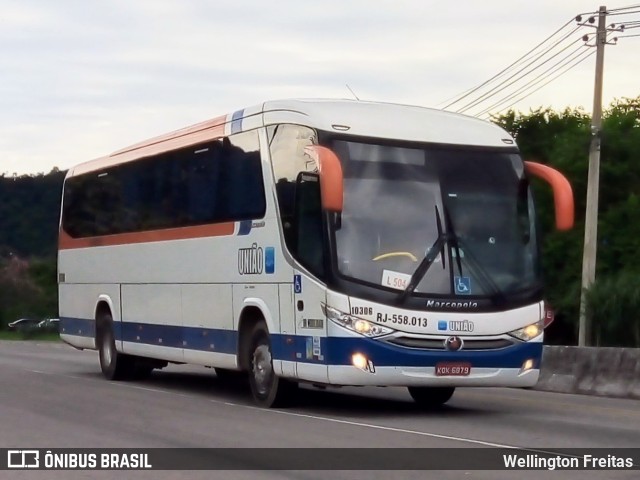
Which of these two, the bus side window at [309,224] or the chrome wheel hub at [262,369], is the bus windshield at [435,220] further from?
the chrome wheel hub at [262,369]

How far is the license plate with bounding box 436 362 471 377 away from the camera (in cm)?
1562

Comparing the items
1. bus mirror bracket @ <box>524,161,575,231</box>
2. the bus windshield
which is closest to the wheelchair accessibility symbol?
the bus windshield

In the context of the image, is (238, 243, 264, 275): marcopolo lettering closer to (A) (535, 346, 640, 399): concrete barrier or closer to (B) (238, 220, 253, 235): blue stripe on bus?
(B) (238, 220, 253, 235): blue stripe on bus

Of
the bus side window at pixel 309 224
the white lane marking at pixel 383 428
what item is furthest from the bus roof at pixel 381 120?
the white lane marking at pixel 383 428

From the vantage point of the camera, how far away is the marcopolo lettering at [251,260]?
17.3 meters

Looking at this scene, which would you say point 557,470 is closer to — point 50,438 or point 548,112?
point 50,438

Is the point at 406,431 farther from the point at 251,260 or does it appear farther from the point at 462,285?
the point at 251,260

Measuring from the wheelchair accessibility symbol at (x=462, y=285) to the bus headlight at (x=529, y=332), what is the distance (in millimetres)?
772

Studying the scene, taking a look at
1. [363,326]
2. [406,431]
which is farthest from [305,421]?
[406,431]

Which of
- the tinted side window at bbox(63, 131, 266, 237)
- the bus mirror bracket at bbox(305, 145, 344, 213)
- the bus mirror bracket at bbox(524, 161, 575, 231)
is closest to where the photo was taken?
the bus mirror bracket at bbox(305, 145, 344, 213)

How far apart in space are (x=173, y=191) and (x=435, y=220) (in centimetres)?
589

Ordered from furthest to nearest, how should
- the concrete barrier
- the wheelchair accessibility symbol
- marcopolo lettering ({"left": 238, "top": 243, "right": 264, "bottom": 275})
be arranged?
the concrete barrier < marcopolo lettering ({"left": 238, "top": 243, "right": 264, "bottom": 275}) < the wheelchair accessibility symbol

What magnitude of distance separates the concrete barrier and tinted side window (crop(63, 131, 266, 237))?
20.8 ft

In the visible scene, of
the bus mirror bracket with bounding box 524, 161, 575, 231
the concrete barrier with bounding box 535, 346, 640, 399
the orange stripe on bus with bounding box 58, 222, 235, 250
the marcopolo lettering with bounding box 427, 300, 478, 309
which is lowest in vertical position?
the concrete barrier with bounding box 535, 346, 640, 399
